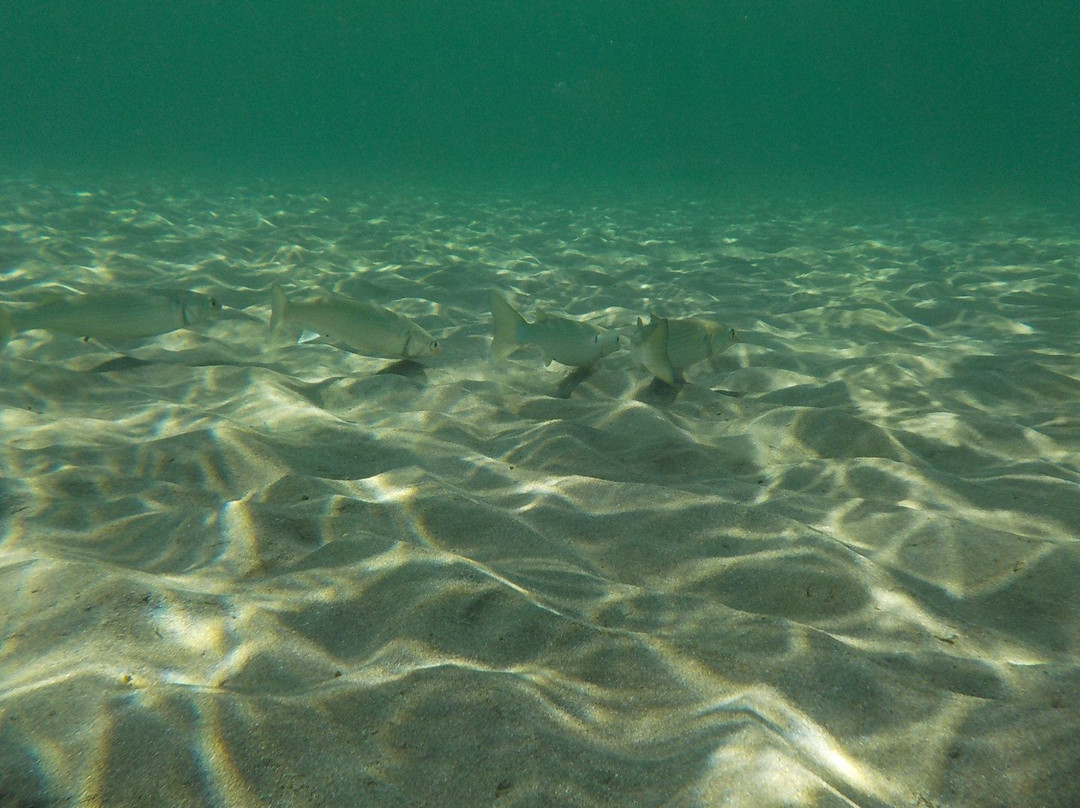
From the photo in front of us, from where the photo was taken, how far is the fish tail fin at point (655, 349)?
14.1 feet

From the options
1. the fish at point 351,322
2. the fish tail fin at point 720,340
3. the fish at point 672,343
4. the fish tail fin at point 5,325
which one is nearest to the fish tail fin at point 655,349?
the fish at point 672,343

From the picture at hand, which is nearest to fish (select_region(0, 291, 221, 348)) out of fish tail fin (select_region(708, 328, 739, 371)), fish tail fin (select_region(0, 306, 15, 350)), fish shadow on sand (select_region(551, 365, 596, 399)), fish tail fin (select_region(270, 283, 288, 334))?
fish tail fin (select_region(0, 306, 15, 350))

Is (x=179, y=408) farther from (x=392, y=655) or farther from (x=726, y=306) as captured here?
(x=726, y=306)

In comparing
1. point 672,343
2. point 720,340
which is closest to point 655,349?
point 672,343

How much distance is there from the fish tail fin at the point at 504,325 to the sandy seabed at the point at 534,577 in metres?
0.43

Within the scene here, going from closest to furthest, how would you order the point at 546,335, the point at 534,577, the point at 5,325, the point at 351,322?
the point at 534,577 → the point at 5,325 → the point at 546,335 → the point at 351,322

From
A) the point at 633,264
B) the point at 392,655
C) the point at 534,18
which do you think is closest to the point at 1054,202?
the point at 633,264

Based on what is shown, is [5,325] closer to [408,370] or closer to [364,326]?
[364,326]

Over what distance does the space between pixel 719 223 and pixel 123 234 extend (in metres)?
14.7

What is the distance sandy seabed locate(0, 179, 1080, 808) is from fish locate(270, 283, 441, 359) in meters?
0.40

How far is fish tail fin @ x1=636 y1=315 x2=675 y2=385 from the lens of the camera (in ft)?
14.1

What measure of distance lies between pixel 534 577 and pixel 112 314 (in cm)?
392

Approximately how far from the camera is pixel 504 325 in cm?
461

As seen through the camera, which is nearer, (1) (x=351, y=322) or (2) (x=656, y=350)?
Answer: (2) (x=656, y=350)
